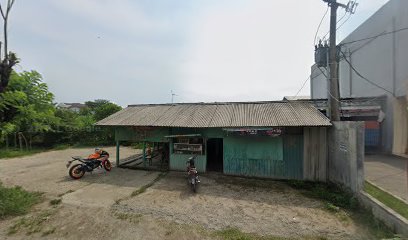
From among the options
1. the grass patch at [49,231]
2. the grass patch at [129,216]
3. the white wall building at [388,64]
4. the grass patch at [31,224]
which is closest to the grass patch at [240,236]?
the grass patch at [129,216]

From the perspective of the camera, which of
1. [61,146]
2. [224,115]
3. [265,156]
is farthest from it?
[61,146]

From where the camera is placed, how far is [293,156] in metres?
8.48

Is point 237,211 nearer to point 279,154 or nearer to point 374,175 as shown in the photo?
point 279,154

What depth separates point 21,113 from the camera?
568cm

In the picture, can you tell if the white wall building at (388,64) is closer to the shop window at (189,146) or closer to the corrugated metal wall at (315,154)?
the corrugated metal wall at (315,154)

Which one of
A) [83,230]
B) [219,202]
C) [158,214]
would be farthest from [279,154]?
[83,230]

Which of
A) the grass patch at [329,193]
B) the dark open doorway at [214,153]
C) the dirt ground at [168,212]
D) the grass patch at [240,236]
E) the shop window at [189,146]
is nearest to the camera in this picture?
the grass patch at [240,236]

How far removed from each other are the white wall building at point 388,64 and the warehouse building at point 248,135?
25.4ft

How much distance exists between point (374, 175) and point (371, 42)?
11647 mm

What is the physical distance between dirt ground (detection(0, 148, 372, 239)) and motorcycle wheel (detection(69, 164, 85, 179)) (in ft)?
1.02

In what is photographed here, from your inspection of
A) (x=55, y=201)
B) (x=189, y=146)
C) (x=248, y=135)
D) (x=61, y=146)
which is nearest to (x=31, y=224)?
(x=55, y=201)

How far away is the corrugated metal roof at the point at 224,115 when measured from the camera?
334 inches

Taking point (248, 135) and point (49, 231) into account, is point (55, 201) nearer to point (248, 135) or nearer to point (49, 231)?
point (49, 231)

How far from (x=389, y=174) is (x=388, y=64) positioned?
887 cm
